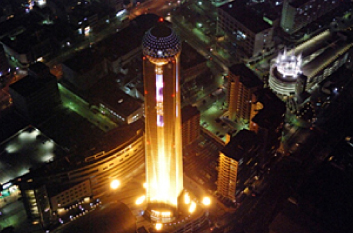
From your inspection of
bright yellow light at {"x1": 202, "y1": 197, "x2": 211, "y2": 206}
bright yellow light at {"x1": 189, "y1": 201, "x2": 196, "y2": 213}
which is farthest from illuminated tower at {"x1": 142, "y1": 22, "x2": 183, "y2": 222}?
bright yellow light at {"x1": 202, "y1": 197, "x2": 211, "y2": 206}

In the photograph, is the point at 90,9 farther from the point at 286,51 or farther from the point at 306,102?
the point at 306,102

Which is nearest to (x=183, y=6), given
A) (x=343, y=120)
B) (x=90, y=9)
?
(x=90, y=9)

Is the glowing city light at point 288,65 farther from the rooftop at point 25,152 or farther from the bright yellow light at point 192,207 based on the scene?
the rooftop at point 25,152

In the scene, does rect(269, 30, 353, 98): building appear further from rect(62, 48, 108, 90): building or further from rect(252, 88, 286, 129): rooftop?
rect(62, 48, 108, 90): building

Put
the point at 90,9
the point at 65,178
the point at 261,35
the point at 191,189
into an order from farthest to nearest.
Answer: the point at 90,9 → the point at 261,35 → the point at 191,189 → the point at 65,178

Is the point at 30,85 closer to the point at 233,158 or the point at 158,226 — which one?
the point at 158,226

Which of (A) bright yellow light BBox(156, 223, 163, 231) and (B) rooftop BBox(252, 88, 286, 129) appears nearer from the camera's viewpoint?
(A) bright yellow light BBox(156, 223, 163, 231)
